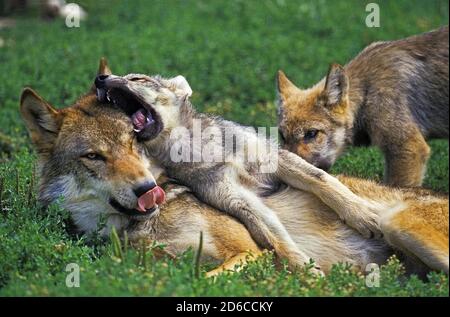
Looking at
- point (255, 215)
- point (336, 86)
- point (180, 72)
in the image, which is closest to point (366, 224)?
point (255, 215)

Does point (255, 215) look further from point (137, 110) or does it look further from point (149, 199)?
point (137, 110)

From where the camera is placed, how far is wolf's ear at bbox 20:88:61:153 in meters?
5.61

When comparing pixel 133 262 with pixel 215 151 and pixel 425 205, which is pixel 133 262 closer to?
pixel 215 151

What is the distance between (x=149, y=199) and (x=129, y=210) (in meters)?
0.16

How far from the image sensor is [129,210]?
551cm

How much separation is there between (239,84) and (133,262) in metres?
5.99

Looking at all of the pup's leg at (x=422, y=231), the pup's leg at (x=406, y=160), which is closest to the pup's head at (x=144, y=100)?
the pup's leg at (x=422, y=231)

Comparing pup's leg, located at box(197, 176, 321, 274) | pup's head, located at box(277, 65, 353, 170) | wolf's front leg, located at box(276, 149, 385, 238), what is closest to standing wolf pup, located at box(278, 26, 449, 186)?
pup's head, located at box(277, 65, 353, 170)

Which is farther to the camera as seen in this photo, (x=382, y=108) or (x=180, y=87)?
(x=382, y=108)

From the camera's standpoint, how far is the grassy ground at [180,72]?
194 inches

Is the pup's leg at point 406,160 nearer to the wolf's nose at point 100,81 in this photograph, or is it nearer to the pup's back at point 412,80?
the pup's back at point 412,80

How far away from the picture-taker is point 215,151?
19.6 ft

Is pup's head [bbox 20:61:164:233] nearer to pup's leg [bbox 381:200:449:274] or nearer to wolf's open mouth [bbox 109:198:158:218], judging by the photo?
wolf's open mouth [bbox 109:198:158:218]

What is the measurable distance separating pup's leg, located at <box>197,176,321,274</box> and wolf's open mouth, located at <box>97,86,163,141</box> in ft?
1.85
